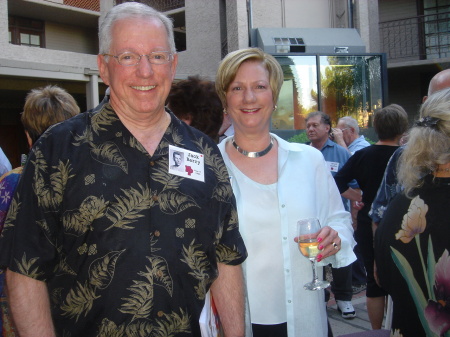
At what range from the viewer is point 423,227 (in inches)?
73.9

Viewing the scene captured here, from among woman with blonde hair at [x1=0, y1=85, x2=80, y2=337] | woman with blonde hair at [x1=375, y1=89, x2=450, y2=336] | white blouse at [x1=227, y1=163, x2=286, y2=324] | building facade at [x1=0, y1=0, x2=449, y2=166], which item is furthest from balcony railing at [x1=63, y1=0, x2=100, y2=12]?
woman with blonde hair at [x1=375, y1=89, x2=450, y2=336]

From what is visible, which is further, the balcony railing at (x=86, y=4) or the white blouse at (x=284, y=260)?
the balcony railing at (x=86, y=4)

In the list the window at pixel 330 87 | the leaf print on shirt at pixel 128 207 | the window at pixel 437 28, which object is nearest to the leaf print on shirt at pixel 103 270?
the leaf print on shirt at pixel 128 207

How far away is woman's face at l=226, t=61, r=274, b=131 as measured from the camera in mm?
2439

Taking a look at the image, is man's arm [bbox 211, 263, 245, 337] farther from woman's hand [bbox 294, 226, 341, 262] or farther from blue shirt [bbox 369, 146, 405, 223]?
blue shirt [bbox 369, 146, 405, 223]

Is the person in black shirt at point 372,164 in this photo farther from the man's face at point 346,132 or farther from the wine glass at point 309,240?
the man's face at point 346,132

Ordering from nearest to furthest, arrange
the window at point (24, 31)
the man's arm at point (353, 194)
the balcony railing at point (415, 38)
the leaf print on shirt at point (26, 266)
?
the leaf print on shirt at point (26, 266)
the man's arm at point (353, 194)
the balcony railing at point (415, 38)
the window at point (24, 31)

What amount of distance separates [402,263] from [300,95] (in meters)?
9.18

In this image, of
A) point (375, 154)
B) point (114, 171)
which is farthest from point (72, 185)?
point (375, 154)

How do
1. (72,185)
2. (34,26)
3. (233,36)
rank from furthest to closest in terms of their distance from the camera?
(34,26) < (233,36) < (72,185)

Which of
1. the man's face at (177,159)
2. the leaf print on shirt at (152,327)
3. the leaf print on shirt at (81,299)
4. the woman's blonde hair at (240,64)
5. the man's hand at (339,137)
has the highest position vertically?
the woman's blonde hair at (240,64)

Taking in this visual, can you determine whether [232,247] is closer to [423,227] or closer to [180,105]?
[423,227]

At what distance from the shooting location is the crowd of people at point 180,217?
1588 mm

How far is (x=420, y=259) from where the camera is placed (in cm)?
188
